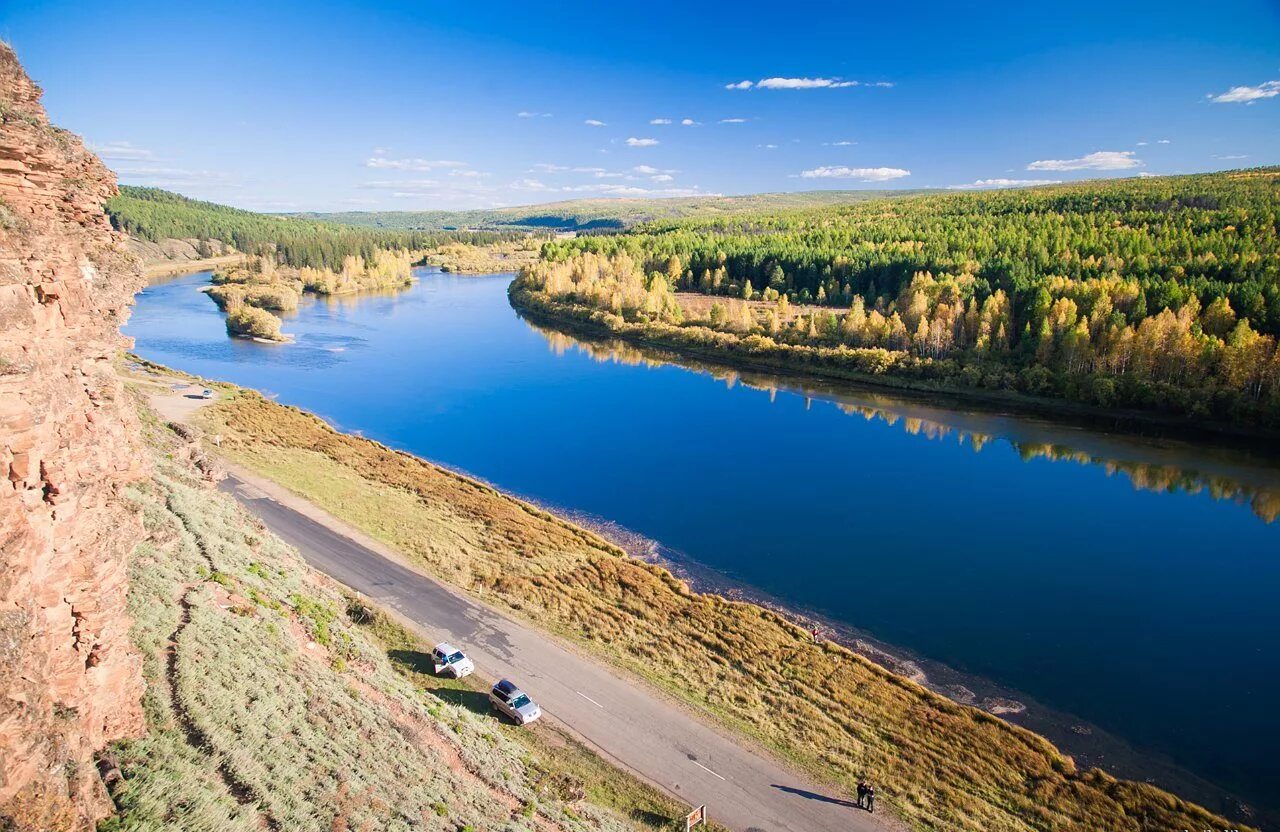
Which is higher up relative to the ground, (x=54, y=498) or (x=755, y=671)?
(x=54, y=498)

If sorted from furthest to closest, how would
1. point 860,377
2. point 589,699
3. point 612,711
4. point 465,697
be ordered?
point 860,377 < point 589,699 < point 465,697 < point 612,711

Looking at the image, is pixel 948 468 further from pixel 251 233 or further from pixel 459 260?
pixel 251 233

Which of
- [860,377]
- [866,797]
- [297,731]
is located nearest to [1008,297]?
[860,377]

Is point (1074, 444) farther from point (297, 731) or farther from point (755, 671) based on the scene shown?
point (297, 731)

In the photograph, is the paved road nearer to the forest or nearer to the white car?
the white car

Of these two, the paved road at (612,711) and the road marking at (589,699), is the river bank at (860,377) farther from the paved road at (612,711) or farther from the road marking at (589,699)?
the road marking at (589,699)

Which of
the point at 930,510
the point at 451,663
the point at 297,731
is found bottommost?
the point at 930,510

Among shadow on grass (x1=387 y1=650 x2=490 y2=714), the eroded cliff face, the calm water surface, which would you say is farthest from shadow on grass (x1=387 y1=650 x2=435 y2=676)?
the calm water surface

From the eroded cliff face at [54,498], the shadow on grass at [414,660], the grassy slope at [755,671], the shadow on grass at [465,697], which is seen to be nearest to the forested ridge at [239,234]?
the grassy slope at [755,671]
